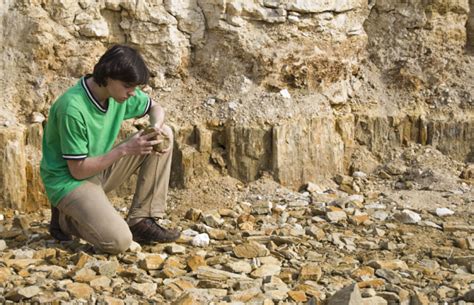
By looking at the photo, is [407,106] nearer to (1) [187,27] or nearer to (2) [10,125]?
(1) [187,27]

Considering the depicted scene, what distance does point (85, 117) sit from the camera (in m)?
4.51

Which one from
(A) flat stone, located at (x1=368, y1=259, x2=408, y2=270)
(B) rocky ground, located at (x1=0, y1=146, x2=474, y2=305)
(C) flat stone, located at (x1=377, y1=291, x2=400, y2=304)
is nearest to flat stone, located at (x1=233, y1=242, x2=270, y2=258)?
(B) rocky ground, located at (x1=0, y1=146, x2=474, y2=305)

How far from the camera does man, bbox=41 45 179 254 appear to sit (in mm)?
4461

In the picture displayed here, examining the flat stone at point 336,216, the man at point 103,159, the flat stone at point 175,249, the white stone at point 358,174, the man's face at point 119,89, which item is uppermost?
the man's face at point 119,89

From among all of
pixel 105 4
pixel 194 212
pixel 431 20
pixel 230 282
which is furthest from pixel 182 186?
pixel 431 20

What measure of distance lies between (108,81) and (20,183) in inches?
71.8

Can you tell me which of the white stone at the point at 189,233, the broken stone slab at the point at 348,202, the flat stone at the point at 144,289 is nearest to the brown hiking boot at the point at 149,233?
the white stone at the point at 189,233

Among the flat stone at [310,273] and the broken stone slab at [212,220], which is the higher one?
the broken stone slab at [212,220]

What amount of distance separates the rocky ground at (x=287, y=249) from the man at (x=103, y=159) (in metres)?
0.16

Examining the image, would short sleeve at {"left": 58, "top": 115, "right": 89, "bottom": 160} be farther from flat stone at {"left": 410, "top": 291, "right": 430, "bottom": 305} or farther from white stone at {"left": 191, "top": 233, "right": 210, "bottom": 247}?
flat stone at {"left": 410, "top": 291, "right": 430, "bottom": 305}

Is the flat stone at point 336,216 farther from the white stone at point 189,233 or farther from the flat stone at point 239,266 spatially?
the flat stone at point 239,266

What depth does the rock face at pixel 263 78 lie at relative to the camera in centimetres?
633

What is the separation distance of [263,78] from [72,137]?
2545 millimetres

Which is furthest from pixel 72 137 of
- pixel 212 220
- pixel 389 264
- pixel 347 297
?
pixel 389 264
